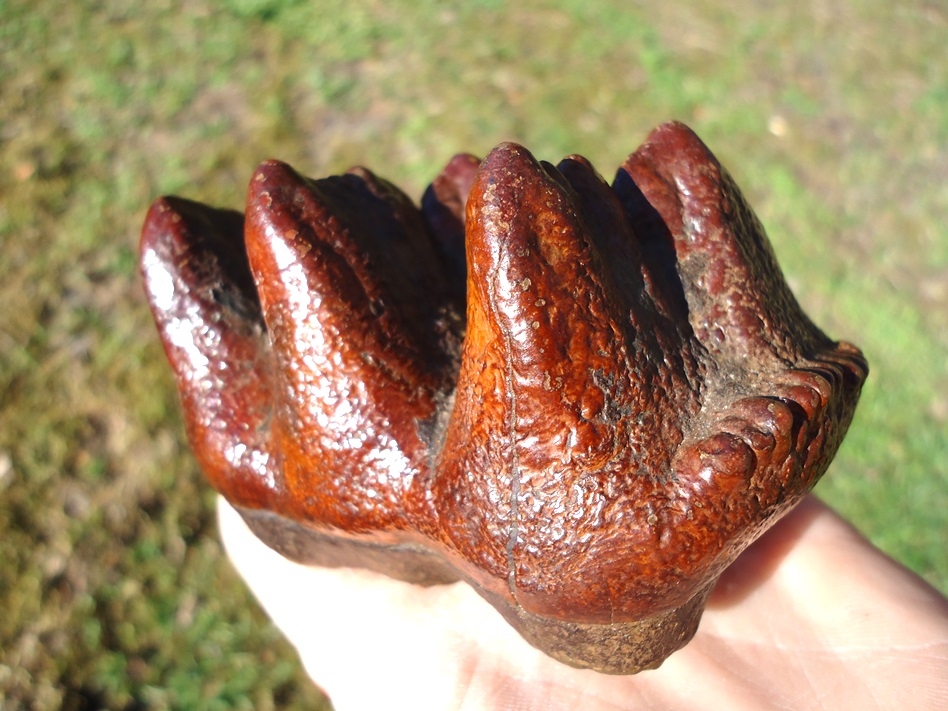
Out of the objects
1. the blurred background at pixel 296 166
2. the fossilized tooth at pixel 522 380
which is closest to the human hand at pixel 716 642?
the fossilized tooth at pixel 522 380

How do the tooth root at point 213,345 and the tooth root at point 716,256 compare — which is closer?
the tooth root at point 716,256

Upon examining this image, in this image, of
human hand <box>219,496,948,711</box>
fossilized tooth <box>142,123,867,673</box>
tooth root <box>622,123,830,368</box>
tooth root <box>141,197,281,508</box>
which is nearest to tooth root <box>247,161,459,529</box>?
fossilized tooth <box>142,123,867,673</box>

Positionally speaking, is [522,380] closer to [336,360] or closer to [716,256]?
[336,360]

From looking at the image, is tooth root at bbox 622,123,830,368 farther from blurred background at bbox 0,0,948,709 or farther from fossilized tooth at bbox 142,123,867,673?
blurred background at bbox 0,0,948,709

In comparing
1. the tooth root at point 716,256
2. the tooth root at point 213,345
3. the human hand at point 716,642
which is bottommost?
the human hand at point 716,642

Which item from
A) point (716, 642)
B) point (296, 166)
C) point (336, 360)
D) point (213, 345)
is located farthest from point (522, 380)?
point (296, 166)

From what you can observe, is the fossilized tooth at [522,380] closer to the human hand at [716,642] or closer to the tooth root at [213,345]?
the tooth root at [213,345]

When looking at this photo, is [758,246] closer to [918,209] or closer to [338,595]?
[338,595]

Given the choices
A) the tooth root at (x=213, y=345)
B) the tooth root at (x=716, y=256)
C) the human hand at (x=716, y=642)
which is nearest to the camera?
the tooth root at (x=716, y=256)
